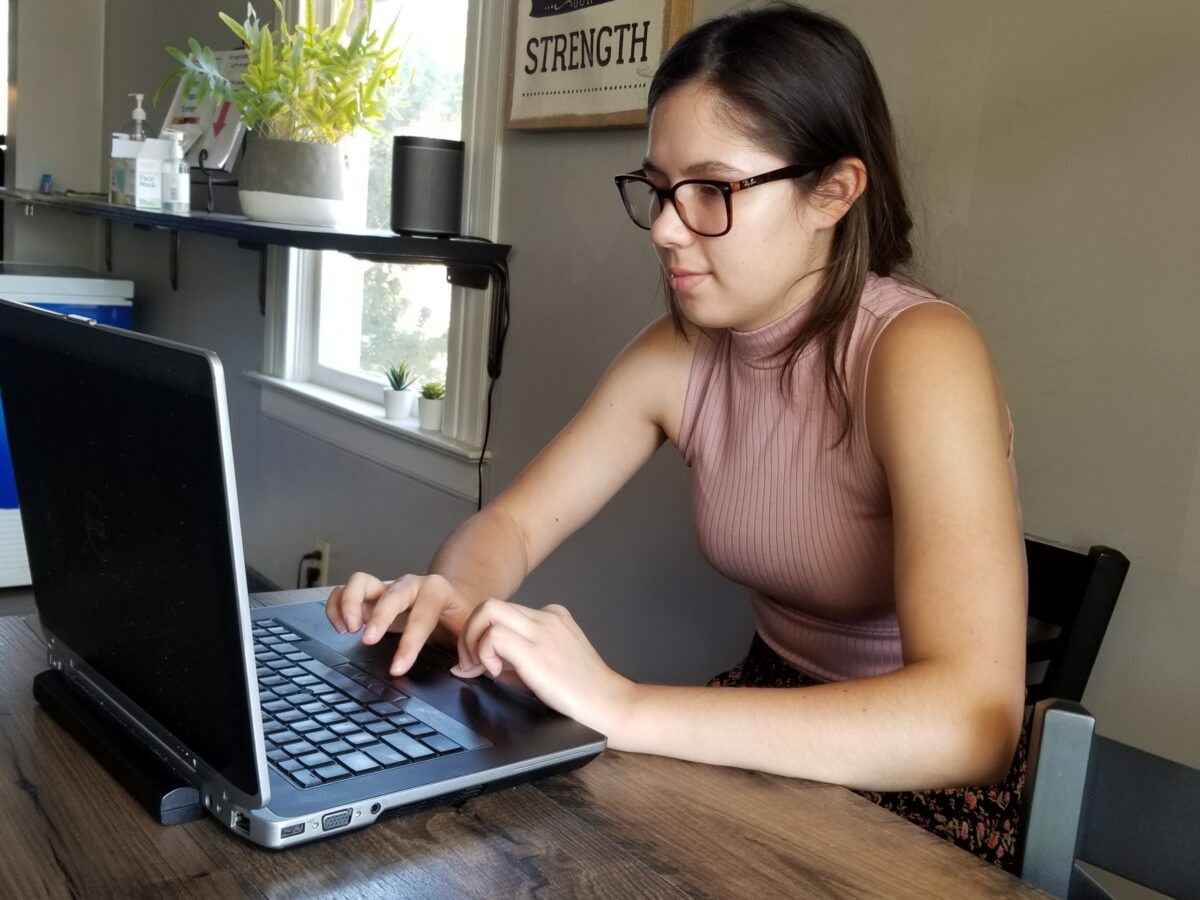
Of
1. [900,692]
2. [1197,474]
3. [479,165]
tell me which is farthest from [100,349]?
[479,165]

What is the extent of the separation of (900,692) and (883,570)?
0.32m

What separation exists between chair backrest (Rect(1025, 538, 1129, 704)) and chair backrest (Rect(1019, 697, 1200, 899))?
1.67 feet

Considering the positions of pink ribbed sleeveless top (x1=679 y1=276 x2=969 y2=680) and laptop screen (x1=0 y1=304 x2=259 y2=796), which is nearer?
laptop screen (x1=0 y1=304 x2=259 y2=796)

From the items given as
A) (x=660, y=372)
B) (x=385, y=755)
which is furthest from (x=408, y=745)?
(x=660, y=372)

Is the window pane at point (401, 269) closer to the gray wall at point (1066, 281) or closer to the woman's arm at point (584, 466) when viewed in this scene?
the gray wall at point (1066, 281)

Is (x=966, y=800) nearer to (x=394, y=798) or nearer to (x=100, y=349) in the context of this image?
(x=394, y=798)

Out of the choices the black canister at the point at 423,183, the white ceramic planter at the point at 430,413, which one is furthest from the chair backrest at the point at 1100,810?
the white ceramic planter at the point at 430,413

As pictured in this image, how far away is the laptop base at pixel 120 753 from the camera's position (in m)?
0.69

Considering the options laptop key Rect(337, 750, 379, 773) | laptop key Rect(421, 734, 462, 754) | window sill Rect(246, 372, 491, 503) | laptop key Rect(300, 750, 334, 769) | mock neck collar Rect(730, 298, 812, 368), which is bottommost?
window sill Rect(246, 372, 491, 503)

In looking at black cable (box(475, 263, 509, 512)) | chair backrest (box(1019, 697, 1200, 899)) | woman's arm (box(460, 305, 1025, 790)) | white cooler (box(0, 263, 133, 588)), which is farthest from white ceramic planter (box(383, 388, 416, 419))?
chair backrest (box(1019, 697, 1200, 899))

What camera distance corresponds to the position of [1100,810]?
2.40ft

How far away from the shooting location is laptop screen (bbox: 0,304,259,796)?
1.93ft

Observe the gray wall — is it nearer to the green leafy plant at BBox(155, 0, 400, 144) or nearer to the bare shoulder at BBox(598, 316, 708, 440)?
the bare shoulder at BBox(598, 316, 708, 440)

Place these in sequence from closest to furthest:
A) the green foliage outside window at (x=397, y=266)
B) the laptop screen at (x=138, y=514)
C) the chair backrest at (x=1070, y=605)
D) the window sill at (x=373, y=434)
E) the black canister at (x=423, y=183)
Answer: the laptop screen at (x=138, y=514)
the chair backrest at (x=1070, y=605)
the black canister at (x=423, y=183)
the window sill at (x=373, y=434)
the green foliage outside window at (x=397, y=266)
